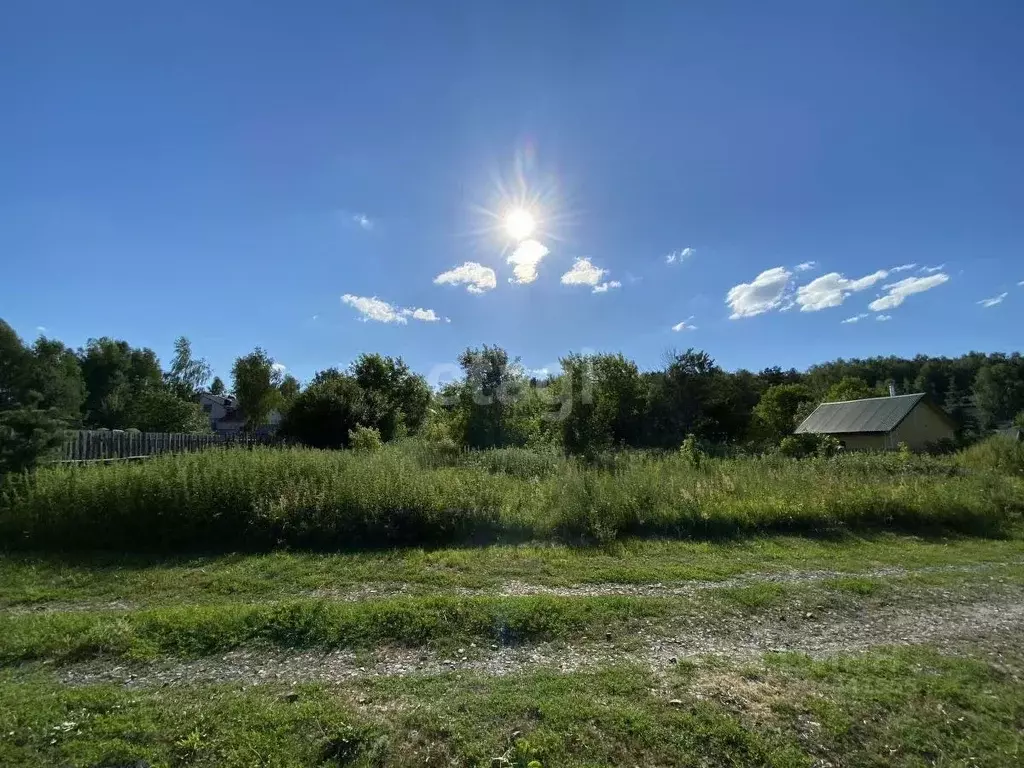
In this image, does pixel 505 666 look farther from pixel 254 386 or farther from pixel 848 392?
pixel 848 392

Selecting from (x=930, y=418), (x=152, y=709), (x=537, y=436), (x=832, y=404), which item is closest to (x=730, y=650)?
(x=152, y=709)

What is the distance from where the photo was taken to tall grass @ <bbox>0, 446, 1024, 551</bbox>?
332 inches

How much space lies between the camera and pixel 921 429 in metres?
35.1

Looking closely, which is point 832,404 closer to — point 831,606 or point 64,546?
point 831,606

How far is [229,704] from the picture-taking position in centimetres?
348

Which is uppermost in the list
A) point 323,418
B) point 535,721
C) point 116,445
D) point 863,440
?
point 323,418

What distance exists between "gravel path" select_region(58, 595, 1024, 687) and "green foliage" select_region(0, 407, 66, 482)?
8.40 m

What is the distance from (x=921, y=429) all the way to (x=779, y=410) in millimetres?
10604

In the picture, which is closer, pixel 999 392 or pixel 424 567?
pixel 424 567

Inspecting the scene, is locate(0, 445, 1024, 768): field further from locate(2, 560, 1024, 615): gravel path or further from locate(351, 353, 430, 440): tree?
locate(351, 353, 430, 440): tree

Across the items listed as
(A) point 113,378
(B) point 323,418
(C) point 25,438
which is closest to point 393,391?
(B) point 323,418

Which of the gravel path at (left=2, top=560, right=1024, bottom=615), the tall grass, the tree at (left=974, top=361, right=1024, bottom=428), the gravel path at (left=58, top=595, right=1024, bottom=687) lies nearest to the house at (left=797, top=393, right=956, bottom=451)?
the tall grass

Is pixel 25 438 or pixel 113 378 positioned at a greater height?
pixel 113 378

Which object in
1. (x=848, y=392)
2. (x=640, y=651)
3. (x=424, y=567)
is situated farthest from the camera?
(x=848, y=392)
